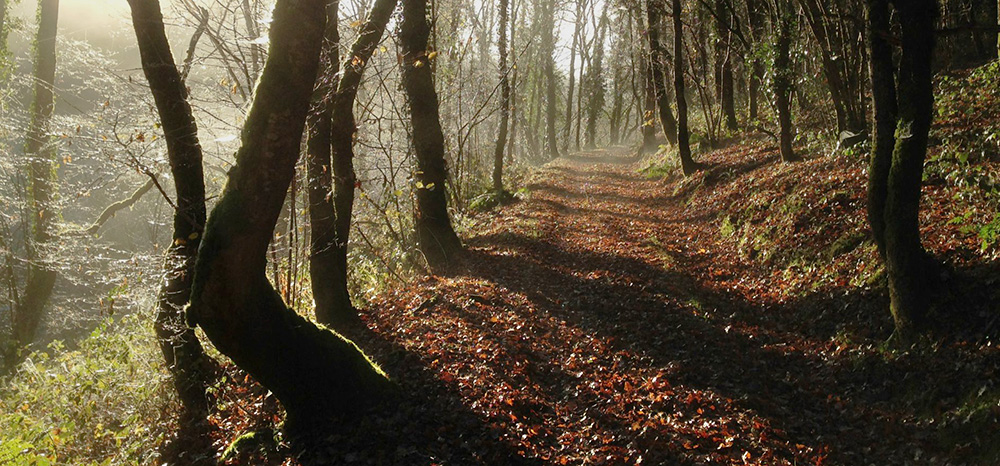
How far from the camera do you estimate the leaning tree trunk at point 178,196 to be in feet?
20.8

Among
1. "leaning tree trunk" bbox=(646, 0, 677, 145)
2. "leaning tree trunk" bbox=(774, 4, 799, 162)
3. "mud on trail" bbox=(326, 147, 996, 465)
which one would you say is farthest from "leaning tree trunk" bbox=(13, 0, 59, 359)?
"leaning tree trunk" bbox=(774, 4, 799, 162)

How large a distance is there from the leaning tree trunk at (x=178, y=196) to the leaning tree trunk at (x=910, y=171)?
24.2 ft

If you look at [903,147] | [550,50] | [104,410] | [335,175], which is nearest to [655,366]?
[903,147]

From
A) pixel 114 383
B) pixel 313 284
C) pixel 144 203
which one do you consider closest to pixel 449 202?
pixel 313 284

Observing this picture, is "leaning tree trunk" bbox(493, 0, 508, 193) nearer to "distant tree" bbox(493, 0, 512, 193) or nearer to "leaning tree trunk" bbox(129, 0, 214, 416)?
"distant tree" bbox(493, 0, 512, 193)

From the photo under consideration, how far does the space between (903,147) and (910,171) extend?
0.26 metres

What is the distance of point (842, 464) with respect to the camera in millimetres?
4961

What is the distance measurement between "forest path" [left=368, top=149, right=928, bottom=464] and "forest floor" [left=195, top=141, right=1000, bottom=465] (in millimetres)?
25

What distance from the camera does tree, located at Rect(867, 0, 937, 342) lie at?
5703mm

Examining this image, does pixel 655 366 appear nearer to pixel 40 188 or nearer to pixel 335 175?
pixel 335 175

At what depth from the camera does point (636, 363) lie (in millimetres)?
6977

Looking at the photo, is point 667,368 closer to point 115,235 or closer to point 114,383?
point 114,383

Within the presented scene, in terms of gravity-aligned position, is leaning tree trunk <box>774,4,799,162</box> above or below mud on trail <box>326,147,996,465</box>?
above

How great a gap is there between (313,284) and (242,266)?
3.89 meters
